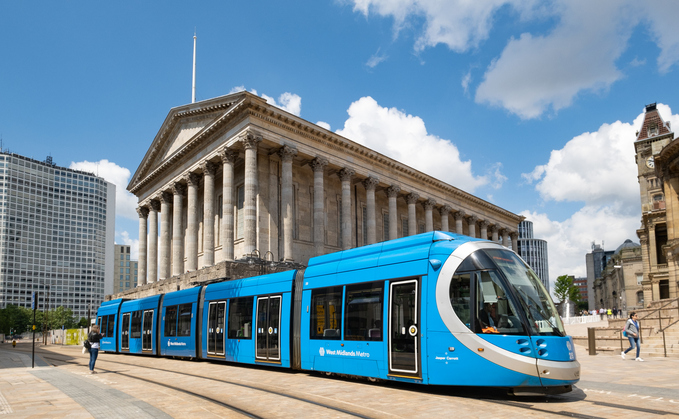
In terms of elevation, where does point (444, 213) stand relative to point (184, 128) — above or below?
below

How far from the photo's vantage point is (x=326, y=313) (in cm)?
1400

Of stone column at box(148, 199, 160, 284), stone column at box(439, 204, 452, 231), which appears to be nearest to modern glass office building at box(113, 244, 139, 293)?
stone column at box(148, 199, 160, 284)

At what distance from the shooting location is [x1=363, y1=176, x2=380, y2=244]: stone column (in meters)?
44.0

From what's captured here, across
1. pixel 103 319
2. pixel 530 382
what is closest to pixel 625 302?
pixel 103 319

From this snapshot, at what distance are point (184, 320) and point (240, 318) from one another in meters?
5.01

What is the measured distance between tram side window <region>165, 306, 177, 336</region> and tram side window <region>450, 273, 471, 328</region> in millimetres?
15033

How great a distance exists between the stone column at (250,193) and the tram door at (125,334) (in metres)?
9.60

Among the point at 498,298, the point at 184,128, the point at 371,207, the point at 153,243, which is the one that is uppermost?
the point at 184,128

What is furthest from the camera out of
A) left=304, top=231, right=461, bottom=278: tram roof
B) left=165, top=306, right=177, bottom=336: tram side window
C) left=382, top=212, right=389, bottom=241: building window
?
left=382, top=212, right=389, bottom=241: building window

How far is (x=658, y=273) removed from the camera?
52531mm

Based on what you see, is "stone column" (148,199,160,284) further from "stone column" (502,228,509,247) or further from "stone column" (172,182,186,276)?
"stone column" (502,228,509,247)

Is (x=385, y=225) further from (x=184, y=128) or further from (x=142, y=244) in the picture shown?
(x=142, y=244)

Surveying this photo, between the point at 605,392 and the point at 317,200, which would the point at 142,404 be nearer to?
the point at 605,392

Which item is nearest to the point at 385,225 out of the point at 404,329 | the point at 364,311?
the point at 364,311
